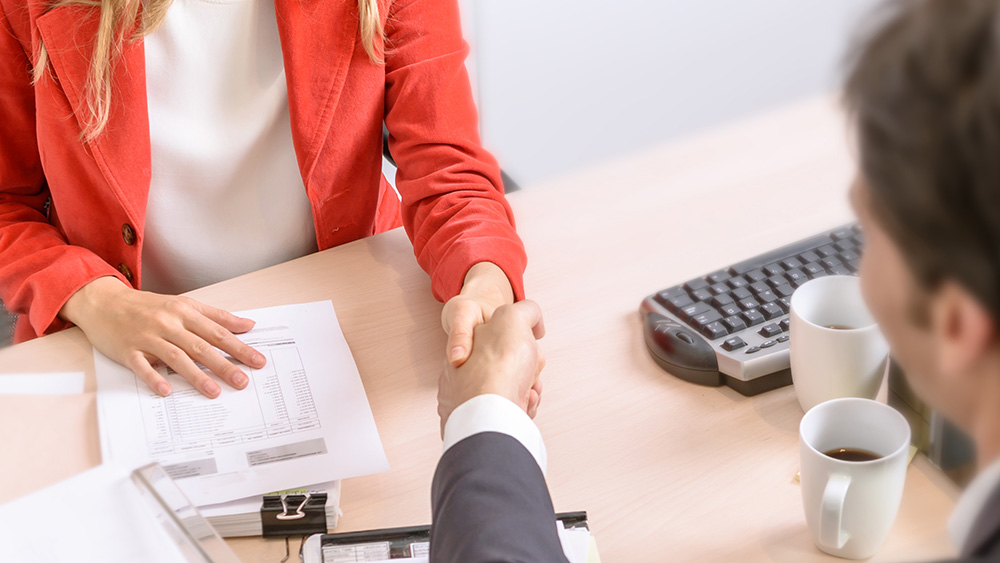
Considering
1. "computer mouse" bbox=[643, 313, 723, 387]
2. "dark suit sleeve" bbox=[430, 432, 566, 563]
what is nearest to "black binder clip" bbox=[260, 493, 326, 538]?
"dark suit sleeve" bbox=[430, 432, 566, 563]

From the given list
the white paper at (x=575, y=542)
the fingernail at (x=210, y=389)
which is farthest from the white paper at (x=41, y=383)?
the white paper at (x=575, y=542)

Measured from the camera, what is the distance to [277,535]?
2.47ft

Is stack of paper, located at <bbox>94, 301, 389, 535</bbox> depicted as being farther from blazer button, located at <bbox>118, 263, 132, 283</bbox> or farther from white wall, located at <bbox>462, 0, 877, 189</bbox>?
white wall, located at <bbox>462, 0, 877, 189</bbox>

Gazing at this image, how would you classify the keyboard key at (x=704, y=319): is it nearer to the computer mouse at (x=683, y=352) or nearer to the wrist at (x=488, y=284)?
the computer mouse at (x=683, y=352)

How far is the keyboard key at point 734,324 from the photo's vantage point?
899mm

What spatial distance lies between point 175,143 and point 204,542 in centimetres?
62

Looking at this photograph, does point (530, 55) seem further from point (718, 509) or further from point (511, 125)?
point (718, 509)

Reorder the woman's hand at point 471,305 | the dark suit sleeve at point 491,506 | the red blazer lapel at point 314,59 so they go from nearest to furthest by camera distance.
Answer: the dark suit sleeve at point 491,506
the woman's hand at point 471,305
the red blazer lapel at point 314,59

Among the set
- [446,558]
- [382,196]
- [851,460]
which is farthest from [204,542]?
[382,196]

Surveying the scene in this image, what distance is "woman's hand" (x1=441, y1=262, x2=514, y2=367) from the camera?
85 centimetres

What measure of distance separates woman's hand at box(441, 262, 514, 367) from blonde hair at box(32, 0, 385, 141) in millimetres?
344

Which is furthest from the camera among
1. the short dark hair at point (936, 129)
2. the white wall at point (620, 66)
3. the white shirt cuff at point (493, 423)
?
the white wall at point (620, 66)

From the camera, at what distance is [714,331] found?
89cm

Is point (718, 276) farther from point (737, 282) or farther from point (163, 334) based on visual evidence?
point (163, 334)
